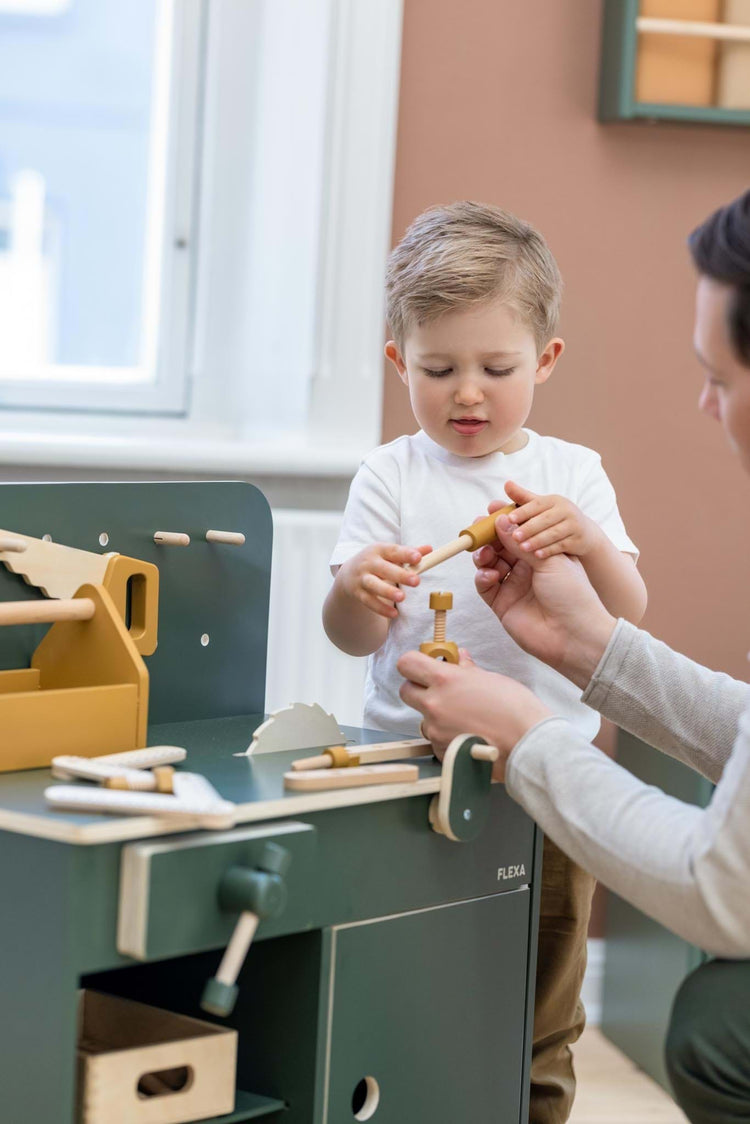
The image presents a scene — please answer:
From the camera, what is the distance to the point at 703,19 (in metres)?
2.36

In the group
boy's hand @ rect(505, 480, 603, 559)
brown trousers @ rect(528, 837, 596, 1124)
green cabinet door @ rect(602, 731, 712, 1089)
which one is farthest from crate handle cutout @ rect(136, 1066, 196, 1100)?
green cabinet door @ rect(602, 731, 712, 1089)

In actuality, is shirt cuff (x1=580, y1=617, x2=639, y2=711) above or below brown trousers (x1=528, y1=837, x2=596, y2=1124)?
above

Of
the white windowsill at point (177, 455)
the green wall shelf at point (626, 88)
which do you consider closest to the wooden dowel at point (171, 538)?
the white windowsill at point (177, 455)

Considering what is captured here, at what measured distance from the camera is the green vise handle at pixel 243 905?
3.42 feet

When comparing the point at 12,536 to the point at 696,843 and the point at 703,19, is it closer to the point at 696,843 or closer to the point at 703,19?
the point at 696,843

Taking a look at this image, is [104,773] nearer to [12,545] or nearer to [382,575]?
[12,545]

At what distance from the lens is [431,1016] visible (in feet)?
4.20

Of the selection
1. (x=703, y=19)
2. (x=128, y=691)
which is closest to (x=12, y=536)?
(x=128, y=691)

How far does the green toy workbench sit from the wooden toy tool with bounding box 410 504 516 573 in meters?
0.20

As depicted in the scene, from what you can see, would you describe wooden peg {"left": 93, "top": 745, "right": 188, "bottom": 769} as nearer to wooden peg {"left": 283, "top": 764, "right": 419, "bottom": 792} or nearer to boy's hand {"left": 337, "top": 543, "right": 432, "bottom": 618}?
wooden peg {"left": 283, "top": 764, "right": 419, "bottom": 792}

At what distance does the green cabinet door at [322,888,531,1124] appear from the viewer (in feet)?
3.94

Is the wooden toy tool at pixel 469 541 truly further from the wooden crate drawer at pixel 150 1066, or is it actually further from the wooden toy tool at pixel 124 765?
the wooden crate drawer at pixel 150 1066

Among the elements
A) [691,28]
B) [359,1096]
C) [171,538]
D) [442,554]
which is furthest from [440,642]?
[691,28]

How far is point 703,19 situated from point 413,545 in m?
1.26
